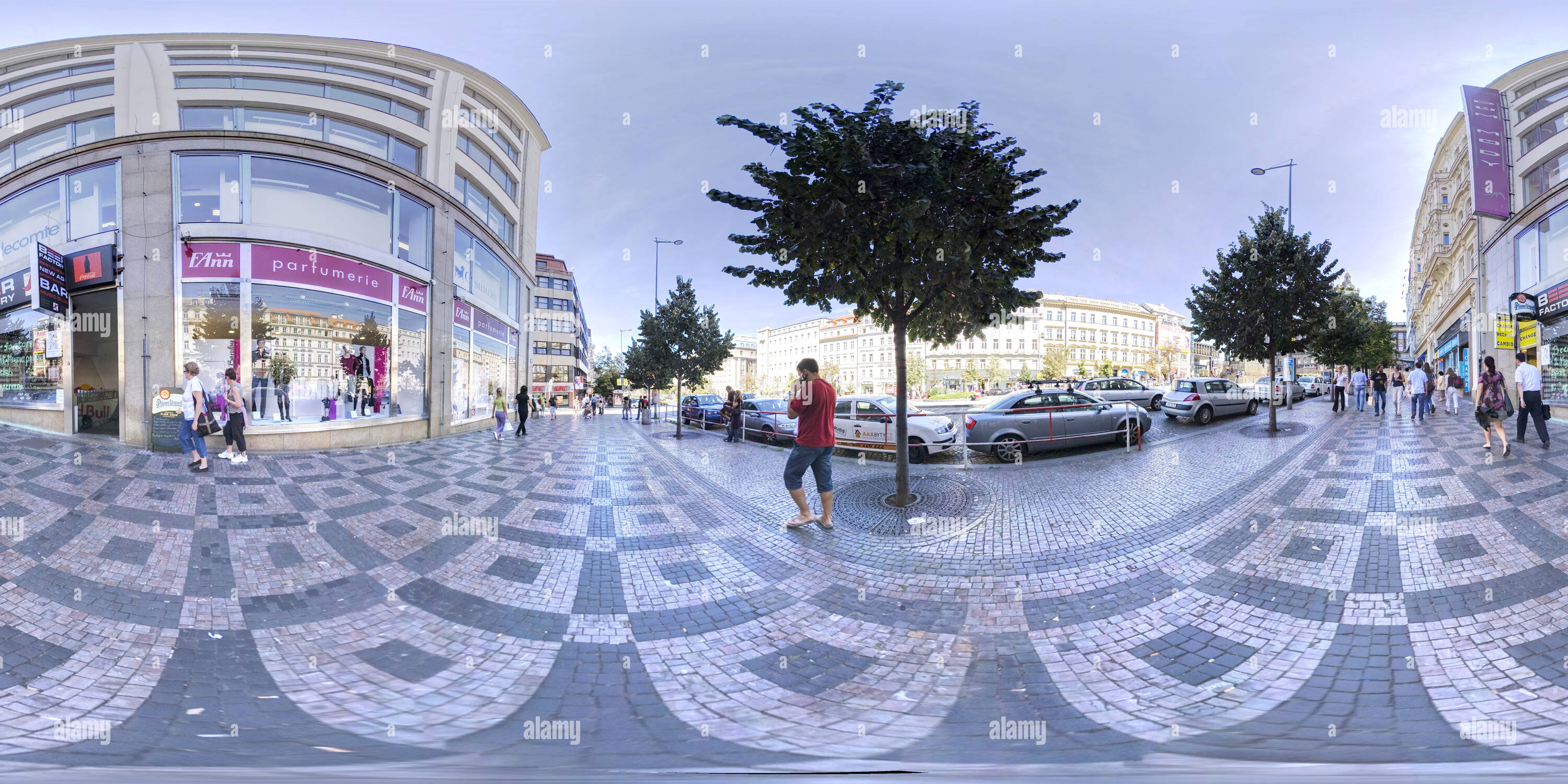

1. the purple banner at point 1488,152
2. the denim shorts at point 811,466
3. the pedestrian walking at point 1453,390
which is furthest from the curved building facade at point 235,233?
the purple banner at point 1488,152

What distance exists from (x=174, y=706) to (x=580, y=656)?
1915 millimetres

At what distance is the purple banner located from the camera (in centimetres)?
1320

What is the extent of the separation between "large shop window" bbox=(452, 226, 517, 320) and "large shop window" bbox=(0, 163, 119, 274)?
626cm

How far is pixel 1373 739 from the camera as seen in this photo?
2426 mm

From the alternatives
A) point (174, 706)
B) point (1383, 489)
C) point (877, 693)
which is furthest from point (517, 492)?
point (1383, 489)

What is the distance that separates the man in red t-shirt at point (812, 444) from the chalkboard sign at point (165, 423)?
39.1ft

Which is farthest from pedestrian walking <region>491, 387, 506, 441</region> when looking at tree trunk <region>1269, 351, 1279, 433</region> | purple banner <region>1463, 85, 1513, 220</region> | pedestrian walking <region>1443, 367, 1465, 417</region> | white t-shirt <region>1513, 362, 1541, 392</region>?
purple banner <region>1463, 85, 1513, 220</region>

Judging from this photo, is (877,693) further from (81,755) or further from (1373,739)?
(81,755)

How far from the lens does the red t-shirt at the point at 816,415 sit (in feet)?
19.1

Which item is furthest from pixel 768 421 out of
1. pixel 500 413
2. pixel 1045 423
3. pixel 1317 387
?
pixel 1317 387

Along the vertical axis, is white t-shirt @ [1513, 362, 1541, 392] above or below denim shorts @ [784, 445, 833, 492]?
above

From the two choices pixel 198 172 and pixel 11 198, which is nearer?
pixel 198 172

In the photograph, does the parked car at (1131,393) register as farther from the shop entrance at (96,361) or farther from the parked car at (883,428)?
the shop entrance at (96,361)

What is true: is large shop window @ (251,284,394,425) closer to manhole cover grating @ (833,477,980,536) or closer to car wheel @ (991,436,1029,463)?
manhole cover grating @ (833,477,980,536)
